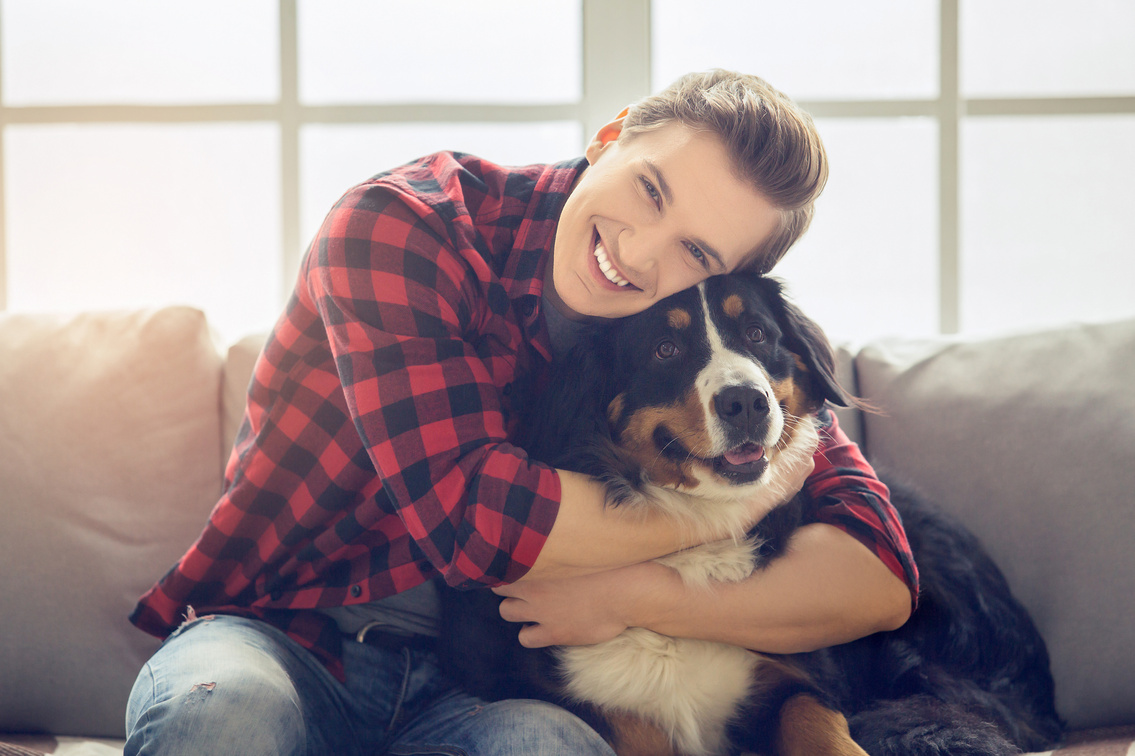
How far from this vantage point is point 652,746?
1.17 m

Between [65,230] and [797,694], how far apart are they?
230cm

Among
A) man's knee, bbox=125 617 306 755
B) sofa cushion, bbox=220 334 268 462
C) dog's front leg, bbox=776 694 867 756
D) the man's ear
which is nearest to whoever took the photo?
man's knee, bbox=125 617 306 755

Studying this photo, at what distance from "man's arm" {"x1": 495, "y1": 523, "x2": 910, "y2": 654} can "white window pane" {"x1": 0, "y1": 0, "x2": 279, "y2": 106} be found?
174cm

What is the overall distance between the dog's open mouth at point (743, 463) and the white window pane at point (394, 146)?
126cm

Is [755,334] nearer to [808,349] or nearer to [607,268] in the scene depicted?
[808,349]

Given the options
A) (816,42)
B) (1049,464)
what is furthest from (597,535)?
(816,42)

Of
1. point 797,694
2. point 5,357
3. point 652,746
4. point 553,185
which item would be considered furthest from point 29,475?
point 797,694

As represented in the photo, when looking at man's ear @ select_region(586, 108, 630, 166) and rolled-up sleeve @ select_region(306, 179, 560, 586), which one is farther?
man's ear @ select_region(586, 108, 630, 166)

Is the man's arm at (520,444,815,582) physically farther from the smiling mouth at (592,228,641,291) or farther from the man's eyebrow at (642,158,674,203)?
the man's eyebrow at (642,158,674,203)

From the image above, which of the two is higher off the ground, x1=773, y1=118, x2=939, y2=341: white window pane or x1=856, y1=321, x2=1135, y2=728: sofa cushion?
x1=773, y1=118, x2=939, y2=341: white window pane

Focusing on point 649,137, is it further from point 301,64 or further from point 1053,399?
point 301,64

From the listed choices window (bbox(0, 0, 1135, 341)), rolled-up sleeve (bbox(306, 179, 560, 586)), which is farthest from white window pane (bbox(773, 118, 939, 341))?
rolled-up sleeve (bbox(306, 179, 560, 586))

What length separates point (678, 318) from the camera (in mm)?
1251

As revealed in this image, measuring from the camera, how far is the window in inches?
84.0
